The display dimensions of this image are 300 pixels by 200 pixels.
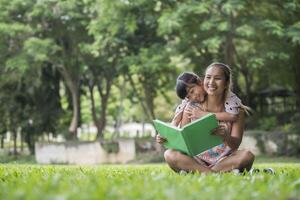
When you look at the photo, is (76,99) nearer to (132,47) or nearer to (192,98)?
(132,47)

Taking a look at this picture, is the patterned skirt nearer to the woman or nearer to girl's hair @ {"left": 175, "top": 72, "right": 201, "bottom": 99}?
the woman

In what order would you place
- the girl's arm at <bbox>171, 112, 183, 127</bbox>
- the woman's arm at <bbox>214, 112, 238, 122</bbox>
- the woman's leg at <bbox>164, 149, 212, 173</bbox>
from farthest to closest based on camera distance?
the girl's arm at <bbox>171, 112, 183, 127</bbox> < the woman's arm at <bbox>214, 112, 238, 122</bbox> < the woman's leg at <bbox>164, 149, 212, 173</bbox>

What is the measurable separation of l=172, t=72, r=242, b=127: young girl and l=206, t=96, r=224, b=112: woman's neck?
0.06 m

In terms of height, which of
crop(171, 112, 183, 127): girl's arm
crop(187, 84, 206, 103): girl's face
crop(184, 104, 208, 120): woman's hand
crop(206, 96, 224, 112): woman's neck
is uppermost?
crop(187, 84, 206, 103): girl's face

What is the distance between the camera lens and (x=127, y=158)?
22031 mm

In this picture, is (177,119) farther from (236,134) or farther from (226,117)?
(236,134)

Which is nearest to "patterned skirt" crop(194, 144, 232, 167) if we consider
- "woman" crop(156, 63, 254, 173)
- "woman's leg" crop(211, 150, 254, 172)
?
"woman" crop(156, 63, 254, 173)

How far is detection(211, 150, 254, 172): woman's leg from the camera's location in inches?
220

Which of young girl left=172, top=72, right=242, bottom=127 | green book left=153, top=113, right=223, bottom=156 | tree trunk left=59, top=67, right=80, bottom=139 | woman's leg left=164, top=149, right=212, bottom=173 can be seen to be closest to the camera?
green book left=153, top=113, right=223, bottom=156

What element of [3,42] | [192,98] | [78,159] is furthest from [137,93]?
[192,98]

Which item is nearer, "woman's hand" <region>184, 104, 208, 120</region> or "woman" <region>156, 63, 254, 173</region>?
"woman" <region>156, 63, 254, 173</region>

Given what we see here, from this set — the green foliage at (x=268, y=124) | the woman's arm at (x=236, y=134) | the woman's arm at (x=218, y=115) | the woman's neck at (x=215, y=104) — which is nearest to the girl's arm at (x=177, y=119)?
the woman's arm at (x=218, y=115)

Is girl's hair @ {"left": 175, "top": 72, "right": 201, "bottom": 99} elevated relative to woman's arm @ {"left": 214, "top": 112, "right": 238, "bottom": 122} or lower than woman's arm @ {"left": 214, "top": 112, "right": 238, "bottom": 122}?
elevated

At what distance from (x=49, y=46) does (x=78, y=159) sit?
14.5 ft
